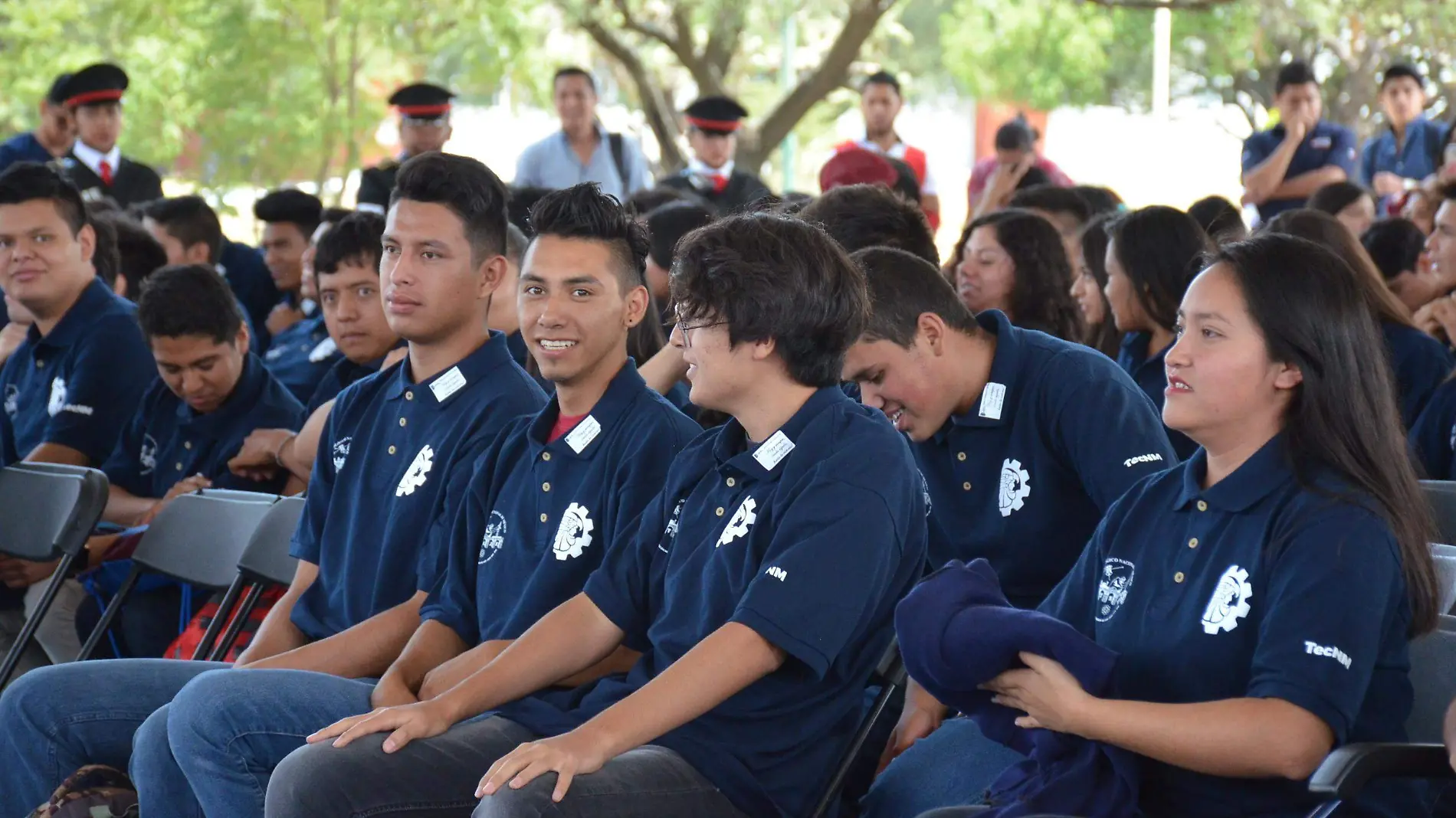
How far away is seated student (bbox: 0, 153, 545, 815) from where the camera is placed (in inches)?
131

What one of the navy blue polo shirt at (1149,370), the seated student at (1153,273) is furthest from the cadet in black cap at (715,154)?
the seated student at (1153,273)

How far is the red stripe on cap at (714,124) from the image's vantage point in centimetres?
899

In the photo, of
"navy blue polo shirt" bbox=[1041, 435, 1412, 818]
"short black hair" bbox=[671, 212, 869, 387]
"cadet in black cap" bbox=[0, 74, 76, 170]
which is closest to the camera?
"navy blue polo shirt" bbox=[1041, 435, 1412, 818]

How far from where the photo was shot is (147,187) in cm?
948

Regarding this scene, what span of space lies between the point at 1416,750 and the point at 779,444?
43.1 inches

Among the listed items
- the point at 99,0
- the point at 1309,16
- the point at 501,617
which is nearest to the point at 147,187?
the point at 99,0

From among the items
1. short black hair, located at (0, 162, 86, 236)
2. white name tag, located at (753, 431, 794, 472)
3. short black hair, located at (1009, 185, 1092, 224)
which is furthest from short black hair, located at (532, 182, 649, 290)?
short black hair, located at (1009, 185, 1092, 224)

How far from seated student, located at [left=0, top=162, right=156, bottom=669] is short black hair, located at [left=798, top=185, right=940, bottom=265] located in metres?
2.42

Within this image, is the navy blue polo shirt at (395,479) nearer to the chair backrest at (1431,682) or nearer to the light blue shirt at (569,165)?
the chair backrest at (1431,682)

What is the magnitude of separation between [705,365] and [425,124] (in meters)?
6.27

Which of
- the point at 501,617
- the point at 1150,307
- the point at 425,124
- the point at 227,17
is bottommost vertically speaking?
the point at 501,617

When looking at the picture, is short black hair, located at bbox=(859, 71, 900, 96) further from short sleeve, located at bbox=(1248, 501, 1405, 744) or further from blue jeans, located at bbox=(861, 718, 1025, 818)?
short sleeve, located at bbox=(1248, 501, 1405, 744)

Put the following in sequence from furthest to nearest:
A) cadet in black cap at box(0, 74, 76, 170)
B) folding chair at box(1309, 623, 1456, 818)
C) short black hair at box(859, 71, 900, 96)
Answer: short black hair at box(859, 71, 900, 96) → cadet in black cap at box(0, 74, 76, 170) → folding chair at box(1309, 623, 1456, 818)

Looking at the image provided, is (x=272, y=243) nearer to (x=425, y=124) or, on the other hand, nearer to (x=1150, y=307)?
(x=425, y=124)
